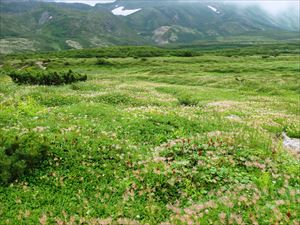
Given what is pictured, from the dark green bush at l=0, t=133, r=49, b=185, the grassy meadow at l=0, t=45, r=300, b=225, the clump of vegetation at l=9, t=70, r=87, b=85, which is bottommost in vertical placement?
the clump of vegetation at l=9, t=70, r=87, b=85

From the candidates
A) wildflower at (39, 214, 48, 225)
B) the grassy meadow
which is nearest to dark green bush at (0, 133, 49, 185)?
the grassy meadow

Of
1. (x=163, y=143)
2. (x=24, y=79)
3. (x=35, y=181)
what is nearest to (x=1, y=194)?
(x=35, y=181)

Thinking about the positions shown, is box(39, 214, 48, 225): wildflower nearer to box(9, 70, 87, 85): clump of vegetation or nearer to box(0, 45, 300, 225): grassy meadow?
box(0, 45, 300, 225): grassy meadow

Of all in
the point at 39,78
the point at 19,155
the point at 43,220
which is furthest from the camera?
the point at 39,78

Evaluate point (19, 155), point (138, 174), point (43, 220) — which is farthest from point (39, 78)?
point (43, 220)

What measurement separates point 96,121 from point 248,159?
305 inches

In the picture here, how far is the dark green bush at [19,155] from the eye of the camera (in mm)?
10234

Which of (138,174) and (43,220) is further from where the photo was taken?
(138,174)

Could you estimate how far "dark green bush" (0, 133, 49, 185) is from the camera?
1023cm

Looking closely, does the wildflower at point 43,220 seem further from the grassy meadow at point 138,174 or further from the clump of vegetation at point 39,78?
the clump of vegetation at point 39,78

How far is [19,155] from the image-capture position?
35.3 ft

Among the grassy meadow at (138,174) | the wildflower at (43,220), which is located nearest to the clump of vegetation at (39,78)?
the grassy meadow at (138,174)

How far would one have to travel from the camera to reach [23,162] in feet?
34.3

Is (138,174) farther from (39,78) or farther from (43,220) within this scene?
(39,78)
